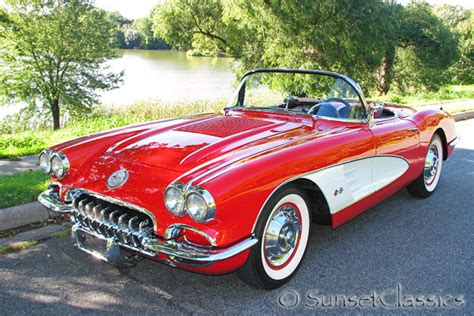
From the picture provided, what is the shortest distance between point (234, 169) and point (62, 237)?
5.76 feet

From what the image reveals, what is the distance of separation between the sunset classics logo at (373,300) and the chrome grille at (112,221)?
0.95m

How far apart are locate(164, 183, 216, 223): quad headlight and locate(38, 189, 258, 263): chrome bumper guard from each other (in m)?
0.11

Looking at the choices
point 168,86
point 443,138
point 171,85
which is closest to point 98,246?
point 443,138

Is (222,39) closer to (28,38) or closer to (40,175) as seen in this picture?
(28,38)

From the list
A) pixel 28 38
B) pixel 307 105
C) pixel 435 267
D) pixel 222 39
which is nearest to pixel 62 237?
pixel 307 105

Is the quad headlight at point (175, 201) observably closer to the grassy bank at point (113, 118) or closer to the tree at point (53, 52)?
the grassy bank at point (113, 118)

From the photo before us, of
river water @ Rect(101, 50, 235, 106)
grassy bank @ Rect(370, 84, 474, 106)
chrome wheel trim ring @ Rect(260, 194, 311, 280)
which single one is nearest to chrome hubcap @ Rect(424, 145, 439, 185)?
chrome wheel trim ring @ Rect(260, 194, 311, 280)

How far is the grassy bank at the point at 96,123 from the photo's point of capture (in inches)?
280

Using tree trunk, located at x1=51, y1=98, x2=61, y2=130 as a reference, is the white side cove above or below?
above

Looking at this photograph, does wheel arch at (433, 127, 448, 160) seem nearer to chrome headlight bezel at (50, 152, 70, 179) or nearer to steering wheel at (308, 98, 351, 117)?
steering wheel at (308, 98, 351, 117)

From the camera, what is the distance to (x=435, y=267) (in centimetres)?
312

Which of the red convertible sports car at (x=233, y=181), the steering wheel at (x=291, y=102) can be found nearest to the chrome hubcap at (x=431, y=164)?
the red convertible sports car at (x=233, y=181)

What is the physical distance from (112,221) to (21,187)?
2008 millimetres

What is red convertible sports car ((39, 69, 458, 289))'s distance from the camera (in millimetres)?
2404
